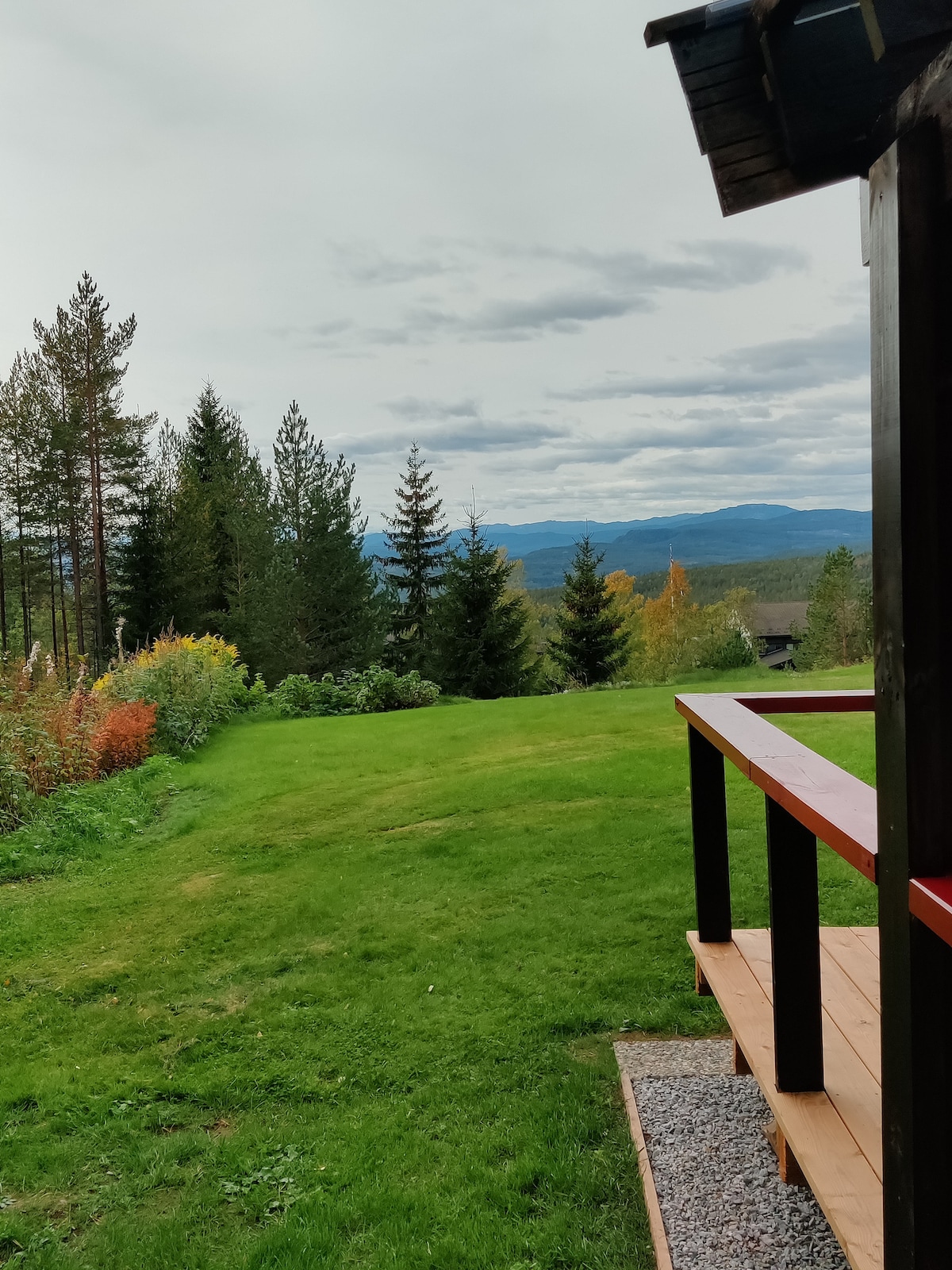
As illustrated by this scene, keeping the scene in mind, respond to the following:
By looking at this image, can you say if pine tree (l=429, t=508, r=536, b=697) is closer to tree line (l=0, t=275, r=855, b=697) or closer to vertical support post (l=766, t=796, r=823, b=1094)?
tree line (l=0, t=275, r=855, b=697)

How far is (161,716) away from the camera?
30.1ft

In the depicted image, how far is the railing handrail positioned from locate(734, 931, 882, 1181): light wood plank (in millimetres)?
630

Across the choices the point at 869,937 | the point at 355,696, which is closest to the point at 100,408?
the point at 355,696

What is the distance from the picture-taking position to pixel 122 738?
7793 millimetres

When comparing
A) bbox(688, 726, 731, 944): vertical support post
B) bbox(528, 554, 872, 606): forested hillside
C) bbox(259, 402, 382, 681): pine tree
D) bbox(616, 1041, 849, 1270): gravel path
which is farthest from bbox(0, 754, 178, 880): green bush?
bbox(528, 554, 872, 606): forested hillside

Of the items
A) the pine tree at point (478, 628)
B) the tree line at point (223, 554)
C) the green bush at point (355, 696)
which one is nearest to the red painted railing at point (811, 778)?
the green bush at point (355, 696)

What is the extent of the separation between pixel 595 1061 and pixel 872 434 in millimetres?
2528

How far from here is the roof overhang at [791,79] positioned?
1134 millimetres

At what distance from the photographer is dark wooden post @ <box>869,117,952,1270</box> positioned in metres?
0.98

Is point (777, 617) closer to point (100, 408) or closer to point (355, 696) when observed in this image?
point (100, 408)

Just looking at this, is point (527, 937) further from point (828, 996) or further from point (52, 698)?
point (52, 698)

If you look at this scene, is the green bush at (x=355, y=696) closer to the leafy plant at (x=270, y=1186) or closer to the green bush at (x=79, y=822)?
the green bush at (x=79, y=822)

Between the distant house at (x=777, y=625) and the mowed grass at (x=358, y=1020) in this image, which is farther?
the distant house at (x=777, y=625)

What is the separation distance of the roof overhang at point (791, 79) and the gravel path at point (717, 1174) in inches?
91.9
